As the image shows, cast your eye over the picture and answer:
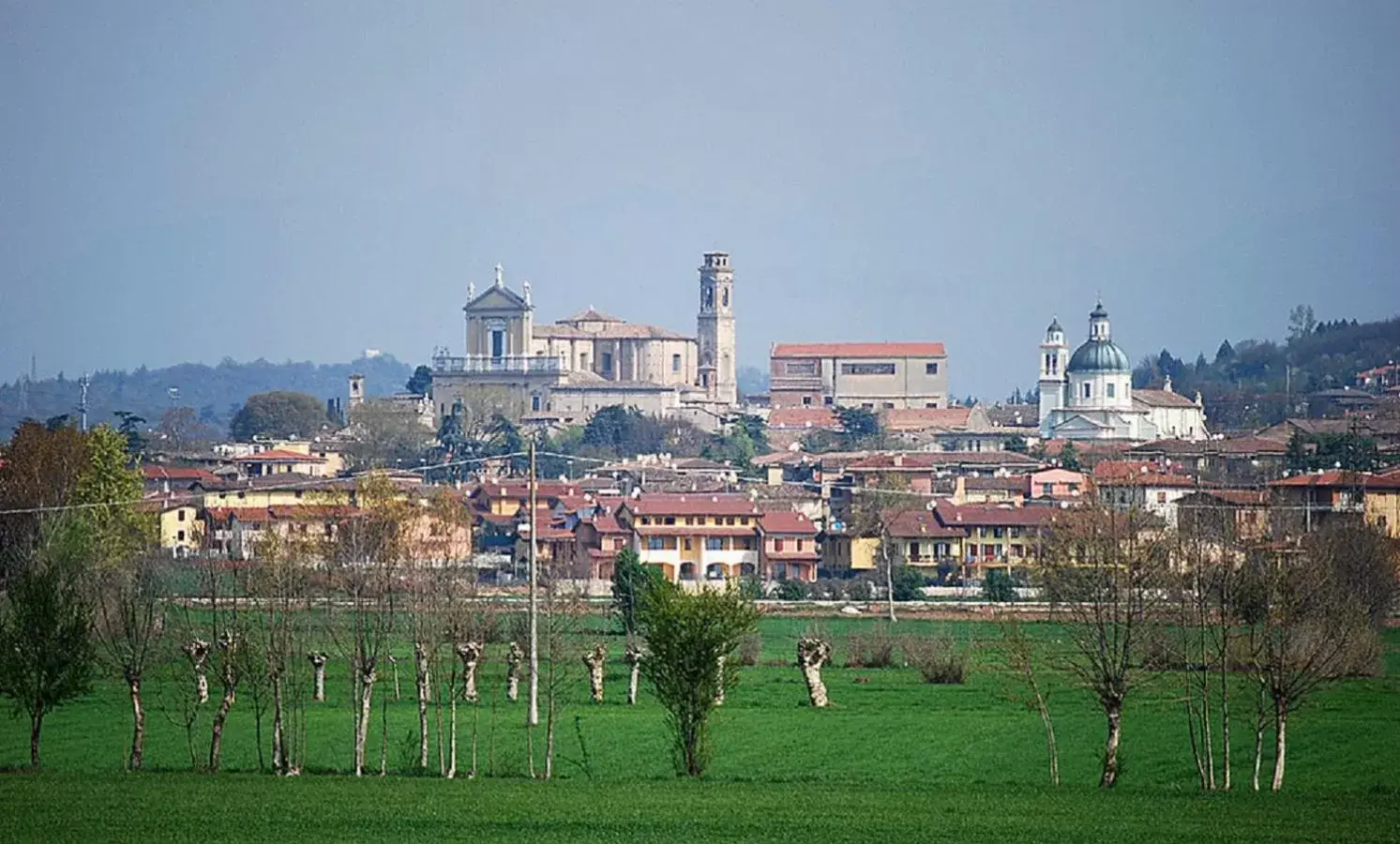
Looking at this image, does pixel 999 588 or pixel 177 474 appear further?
pixel 177 474

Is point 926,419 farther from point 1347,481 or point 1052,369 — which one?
point 1347,481

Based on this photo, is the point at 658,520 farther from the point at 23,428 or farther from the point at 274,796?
the point at 274,796

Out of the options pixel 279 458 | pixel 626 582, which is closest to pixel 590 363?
pixel 279 458

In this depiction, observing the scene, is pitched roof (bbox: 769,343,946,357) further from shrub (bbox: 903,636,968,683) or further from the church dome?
shrub (bbox: 903,636,968,683)

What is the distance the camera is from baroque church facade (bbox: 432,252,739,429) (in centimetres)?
12275

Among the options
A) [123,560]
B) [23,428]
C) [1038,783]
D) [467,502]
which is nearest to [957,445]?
[467,502]

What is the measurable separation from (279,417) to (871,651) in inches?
3311

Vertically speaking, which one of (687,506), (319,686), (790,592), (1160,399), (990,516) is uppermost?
(1160,399)

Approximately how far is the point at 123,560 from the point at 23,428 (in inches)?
633

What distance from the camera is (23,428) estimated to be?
50250 millimetres

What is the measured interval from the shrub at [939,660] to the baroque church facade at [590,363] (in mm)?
80353

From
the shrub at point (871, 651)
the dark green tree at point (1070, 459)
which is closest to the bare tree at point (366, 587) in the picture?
the shrub at point (871, 651)

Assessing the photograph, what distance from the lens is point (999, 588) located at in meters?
50.9

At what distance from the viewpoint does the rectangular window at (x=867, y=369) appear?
139875mm
